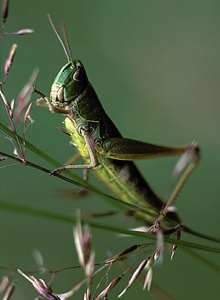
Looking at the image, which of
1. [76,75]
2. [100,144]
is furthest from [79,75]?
[100,144]

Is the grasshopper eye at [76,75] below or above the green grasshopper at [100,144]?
above

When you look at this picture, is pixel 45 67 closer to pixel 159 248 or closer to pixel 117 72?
pixel 117 72

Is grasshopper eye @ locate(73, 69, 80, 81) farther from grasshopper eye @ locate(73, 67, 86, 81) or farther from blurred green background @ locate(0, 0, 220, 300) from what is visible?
blurred green background @ locate(0, 0, 220, 300)

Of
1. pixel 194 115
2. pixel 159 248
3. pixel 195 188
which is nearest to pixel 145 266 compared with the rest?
pixel 159 248

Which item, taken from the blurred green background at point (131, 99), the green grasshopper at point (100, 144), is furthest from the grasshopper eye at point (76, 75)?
the blurred green background at point (131, 99)

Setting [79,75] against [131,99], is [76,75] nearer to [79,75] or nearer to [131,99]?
[79,75]

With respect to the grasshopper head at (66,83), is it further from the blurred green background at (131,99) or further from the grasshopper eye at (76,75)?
the blurred green background at (131,99)

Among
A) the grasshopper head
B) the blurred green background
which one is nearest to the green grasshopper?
the grasshopper head
